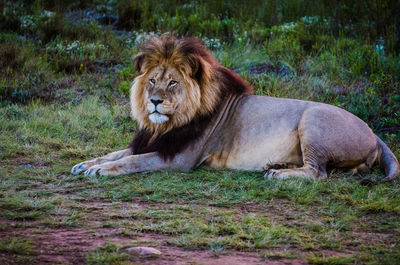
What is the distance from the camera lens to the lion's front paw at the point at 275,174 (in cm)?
473

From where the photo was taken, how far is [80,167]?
4918 mm

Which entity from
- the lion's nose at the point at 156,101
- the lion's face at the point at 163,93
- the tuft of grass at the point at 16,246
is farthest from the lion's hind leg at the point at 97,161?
the tuft of grass at the point at 16,246

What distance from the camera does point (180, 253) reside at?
3020 mm

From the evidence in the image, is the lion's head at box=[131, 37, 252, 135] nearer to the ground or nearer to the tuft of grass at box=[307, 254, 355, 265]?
the ground

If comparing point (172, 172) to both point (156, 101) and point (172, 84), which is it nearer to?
point (156, 101)

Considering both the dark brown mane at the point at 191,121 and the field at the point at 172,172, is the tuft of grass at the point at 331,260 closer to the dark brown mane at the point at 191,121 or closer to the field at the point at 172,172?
the field at the point at 172,172

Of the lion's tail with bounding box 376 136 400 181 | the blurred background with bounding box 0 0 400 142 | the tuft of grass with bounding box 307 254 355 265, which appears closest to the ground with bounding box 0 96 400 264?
the tuft of grass with bounding box 307 254 355 265

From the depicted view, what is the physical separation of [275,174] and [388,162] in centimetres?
113

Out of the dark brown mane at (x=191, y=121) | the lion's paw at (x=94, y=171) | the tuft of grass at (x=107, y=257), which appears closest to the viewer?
the tuft of grass at (x=107, y=257)

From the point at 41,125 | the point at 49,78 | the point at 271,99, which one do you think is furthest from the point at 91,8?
the point at 271,99

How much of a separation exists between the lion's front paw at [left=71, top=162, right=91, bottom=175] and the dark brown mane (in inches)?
21.5

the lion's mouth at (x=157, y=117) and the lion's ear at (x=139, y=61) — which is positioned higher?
the lion's ear at (x=139, y=61)

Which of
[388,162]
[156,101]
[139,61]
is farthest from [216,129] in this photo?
[388,162]

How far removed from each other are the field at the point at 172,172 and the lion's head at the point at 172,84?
559mm
